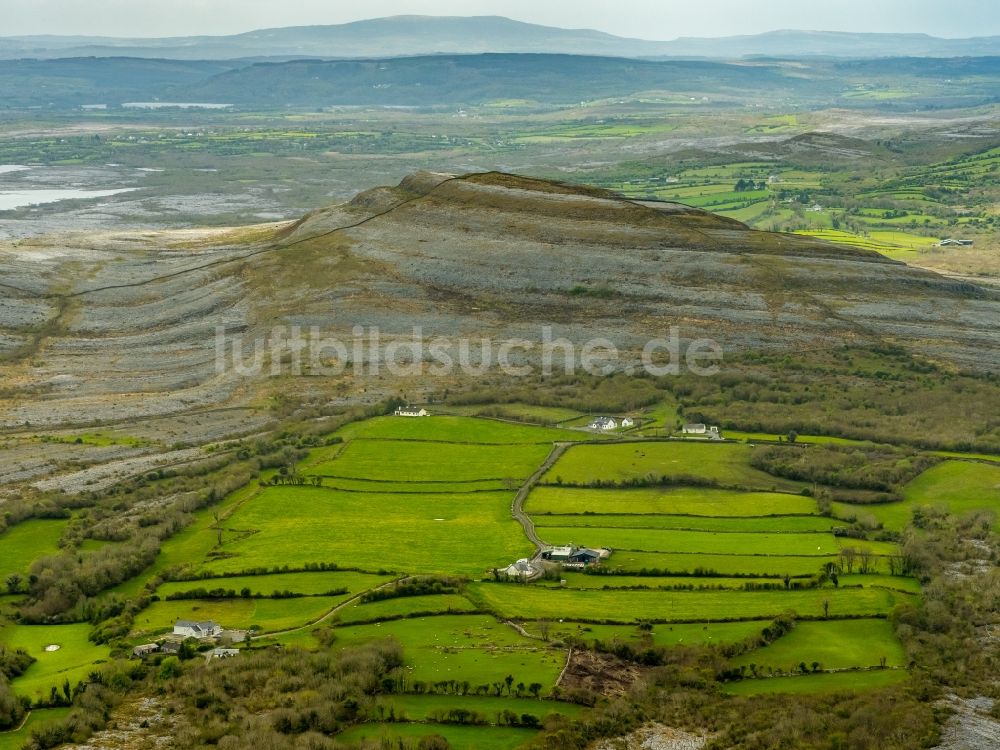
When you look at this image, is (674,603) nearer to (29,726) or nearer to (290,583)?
(290,583)

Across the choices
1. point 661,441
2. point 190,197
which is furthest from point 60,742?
point 190,197

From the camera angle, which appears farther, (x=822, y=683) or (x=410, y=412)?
(x=410, y=412)

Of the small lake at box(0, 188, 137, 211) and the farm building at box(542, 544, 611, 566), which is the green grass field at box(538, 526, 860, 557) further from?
the small lake at box(0, 188, 137, 211)

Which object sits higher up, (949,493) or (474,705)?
(949,493)

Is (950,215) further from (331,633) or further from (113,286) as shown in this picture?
(331,633)

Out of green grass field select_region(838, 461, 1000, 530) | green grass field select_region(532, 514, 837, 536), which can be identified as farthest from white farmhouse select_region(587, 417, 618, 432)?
green grass field select_region(838, 461, 1000, 530)

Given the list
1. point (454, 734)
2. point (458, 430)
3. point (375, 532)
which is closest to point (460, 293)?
point (458, 430)

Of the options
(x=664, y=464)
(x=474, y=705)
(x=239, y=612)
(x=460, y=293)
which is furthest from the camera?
(x=460, y=293)
